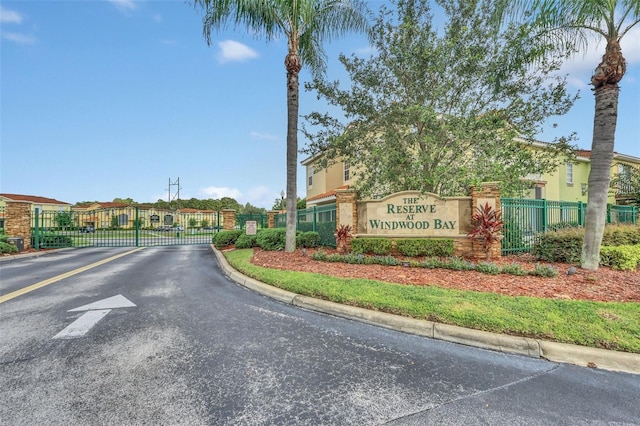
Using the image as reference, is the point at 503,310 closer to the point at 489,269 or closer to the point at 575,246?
the point at 489,269

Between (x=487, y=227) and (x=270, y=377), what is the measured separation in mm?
7457

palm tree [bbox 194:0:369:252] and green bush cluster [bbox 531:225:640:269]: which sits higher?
palm tree [bbox 194:0:369:252]

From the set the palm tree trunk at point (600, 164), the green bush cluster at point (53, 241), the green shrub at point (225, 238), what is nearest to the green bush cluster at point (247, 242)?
the green shrub at point (225, 238)

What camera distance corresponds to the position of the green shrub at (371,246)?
372 inches

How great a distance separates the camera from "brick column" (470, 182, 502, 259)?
27.8 ft

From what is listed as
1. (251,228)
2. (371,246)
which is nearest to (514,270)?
(371,246)

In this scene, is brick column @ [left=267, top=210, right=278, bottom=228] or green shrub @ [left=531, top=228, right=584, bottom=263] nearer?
green shrub @ [left=531, top=228, right=584, bottom=263]

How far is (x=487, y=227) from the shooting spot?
832 centimetres

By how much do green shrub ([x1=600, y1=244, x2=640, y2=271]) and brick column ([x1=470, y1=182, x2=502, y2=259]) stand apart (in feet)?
7.55

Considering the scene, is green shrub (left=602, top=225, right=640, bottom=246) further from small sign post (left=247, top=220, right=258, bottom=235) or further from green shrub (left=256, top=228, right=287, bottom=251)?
small sign post (left=247, top=220, right=258, bottom=235)

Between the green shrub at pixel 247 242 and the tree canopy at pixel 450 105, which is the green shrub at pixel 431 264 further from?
the green shrub at pixel 247 242

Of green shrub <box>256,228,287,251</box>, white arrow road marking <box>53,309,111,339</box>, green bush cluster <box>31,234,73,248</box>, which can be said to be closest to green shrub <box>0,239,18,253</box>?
green bush cluster <box>31,234,73,248</box>

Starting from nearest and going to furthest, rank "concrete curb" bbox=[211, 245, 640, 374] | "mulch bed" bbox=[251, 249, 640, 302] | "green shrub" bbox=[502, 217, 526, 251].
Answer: "concrete curb" bbox=[211, 245, 640, 374], "mulch bed" bbox=[251, 249, 640, 302], "green shrub" bbox=[502, 217, 526, 251]

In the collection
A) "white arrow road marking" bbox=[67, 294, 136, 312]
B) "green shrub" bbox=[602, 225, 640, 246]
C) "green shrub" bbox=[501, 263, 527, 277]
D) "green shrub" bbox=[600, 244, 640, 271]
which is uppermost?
"green shrub" bbox=[602, 225, 640, 246]
